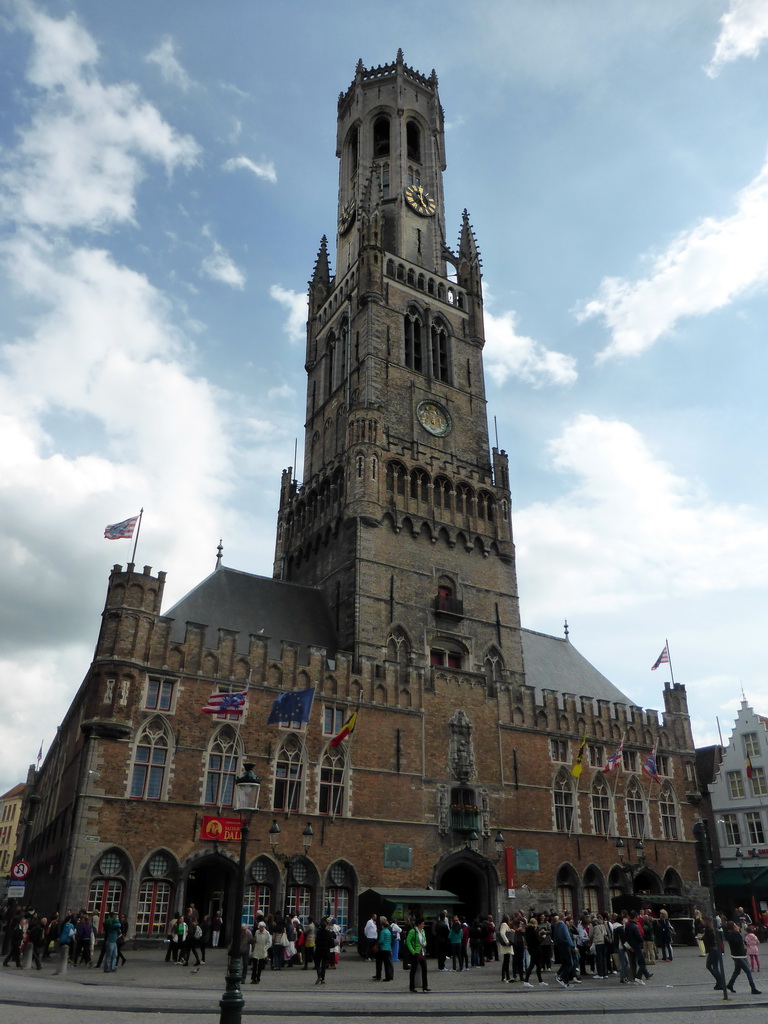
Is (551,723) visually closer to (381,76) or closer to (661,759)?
(661,759)

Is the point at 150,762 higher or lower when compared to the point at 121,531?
lower

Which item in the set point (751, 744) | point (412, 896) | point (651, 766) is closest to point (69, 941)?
point (412, 896)

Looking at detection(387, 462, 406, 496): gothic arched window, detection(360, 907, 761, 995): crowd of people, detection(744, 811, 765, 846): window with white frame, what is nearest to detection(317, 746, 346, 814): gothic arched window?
detection(360, 907, 761, 995): crowd of people

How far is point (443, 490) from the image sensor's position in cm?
4550

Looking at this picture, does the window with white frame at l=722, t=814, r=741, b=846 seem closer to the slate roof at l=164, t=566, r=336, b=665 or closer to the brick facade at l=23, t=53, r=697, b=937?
the brick facade at l=23, t=53, r=697, b=937

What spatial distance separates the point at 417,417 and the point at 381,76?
106ft

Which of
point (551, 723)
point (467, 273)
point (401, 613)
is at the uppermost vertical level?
point (467, 273)

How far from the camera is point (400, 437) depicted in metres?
45.6

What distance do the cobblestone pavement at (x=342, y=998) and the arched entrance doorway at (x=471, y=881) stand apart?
11.4 meters

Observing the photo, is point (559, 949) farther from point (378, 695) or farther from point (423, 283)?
point (423, 283)

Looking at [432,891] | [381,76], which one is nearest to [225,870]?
[432,891]

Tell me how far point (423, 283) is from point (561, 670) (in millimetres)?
26615

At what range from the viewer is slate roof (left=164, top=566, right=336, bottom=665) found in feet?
118

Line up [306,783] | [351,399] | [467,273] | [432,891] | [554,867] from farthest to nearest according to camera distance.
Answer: [467,273] → [351,399] → [554,867] → [306,783] → [432,891]
